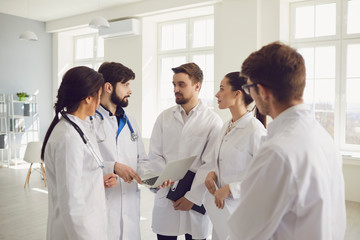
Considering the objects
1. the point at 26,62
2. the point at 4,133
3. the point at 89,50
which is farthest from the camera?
the point at 89,50

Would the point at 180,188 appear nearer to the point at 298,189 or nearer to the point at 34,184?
the point at 298,189

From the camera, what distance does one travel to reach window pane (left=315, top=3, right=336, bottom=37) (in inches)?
195

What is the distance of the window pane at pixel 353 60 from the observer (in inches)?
189

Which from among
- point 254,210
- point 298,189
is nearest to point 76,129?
point 254,210

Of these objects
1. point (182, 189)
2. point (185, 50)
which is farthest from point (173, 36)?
point (182, 189)

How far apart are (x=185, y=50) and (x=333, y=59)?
2883 millimetres

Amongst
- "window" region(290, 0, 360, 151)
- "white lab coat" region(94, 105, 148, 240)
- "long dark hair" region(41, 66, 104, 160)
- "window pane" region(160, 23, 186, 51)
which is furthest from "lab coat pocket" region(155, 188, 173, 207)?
"window pane" region(160, 23, 186, 51)

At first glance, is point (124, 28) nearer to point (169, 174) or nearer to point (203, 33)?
point (203, 33)

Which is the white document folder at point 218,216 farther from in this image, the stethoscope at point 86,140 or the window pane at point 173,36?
the window pane at point 173,36

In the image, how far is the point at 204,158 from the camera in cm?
214

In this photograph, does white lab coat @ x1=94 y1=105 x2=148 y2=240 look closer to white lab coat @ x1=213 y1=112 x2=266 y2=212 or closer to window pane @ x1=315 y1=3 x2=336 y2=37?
white lab coat @ x1=213 y1=112 x2=266 y2=212

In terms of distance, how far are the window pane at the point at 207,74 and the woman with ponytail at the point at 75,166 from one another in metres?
4.86

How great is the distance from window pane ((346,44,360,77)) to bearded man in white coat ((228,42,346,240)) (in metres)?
4.49

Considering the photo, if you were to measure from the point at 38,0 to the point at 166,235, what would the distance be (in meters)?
6.20
